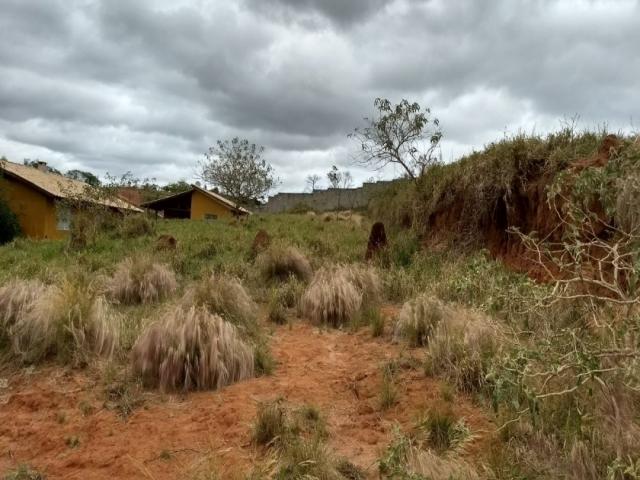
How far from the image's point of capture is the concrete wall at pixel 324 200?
2967 cm

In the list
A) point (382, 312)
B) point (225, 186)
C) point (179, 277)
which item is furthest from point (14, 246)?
point (225, 186)

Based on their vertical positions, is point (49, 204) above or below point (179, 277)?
above

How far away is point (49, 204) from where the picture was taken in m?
26.4

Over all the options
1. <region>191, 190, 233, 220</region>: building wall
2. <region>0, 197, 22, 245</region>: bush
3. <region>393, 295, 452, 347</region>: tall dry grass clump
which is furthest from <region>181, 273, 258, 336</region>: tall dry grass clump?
<region>191, 190, 233, 220</region>: building wall

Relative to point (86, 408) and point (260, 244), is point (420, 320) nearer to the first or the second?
point (86, 408)

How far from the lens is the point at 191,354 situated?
15.8ft

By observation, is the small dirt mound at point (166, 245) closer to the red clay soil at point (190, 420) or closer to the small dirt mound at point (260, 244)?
the small dirt mound at point (260, 244)

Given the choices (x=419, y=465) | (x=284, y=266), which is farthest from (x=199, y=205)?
(x=419, y=465)

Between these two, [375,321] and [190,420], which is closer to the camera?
[190,420]

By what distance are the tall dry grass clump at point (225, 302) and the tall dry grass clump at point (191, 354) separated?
51cm

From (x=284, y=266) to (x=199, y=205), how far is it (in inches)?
1271

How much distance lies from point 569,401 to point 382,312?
358 centimetres

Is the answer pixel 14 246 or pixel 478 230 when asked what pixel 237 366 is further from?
pixel 14 246

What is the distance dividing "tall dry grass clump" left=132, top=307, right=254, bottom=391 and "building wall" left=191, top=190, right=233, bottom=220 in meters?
34.9
